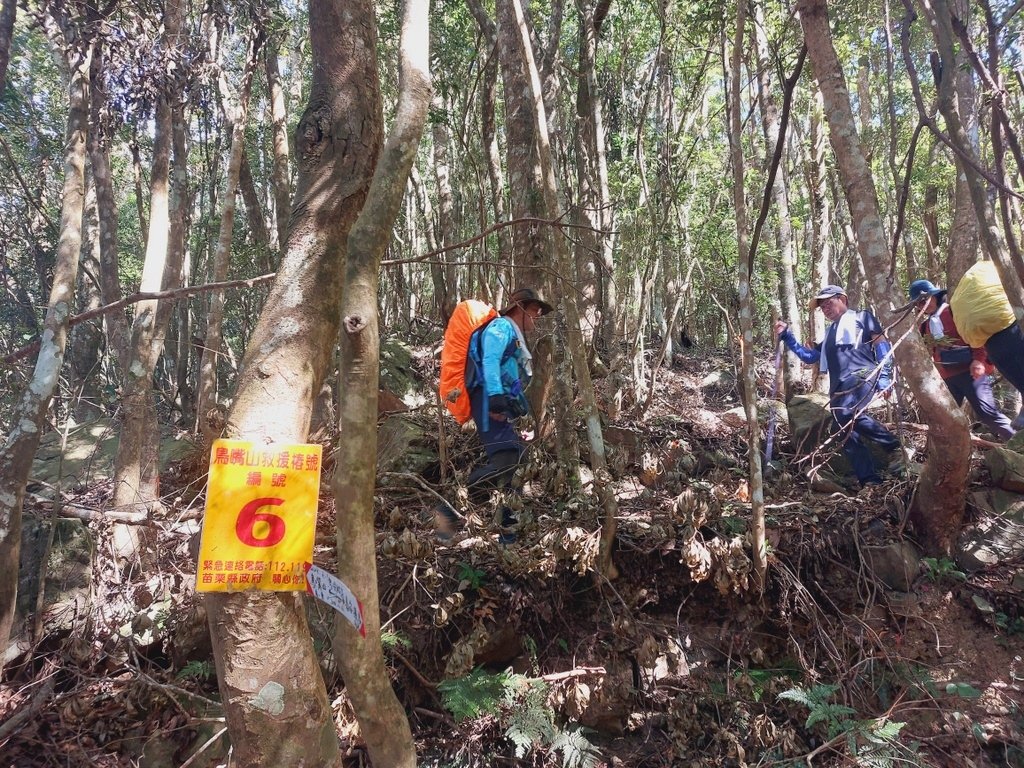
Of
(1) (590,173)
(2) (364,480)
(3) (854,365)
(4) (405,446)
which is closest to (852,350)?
(3) (854,365)

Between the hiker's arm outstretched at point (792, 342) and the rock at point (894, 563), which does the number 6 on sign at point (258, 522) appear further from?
the hiker's arm outstretched at point (792, 342)

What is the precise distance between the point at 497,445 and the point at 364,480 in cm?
272

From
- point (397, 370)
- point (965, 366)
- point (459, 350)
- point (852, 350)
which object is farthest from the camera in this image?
point (397, 370)

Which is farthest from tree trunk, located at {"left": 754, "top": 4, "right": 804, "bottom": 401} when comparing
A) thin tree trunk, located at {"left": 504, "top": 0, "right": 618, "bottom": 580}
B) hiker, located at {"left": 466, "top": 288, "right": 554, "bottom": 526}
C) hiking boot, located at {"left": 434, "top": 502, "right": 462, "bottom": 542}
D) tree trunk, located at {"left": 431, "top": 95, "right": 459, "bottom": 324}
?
hiking boot, located at {"left": 434, "top": 502, "right": 462, "bottom": 542}

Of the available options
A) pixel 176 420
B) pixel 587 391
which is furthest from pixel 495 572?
pixel 176 420

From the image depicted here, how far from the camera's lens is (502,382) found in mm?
4508

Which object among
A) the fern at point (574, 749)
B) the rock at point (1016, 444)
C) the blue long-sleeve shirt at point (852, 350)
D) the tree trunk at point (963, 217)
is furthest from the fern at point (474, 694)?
the tree trunk at point (963, 217)

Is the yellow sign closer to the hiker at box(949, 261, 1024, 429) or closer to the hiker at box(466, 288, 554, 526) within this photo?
the hiker at box(466, 288, 554, 526)

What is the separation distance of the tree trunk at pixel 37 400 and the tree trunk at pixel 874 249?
216 inches

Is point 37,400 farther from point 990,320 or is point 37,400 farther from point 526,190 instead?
point 990,320

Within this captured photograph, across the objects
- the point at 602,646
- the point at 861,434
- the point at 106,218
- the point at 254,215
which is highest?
the point at 254,215

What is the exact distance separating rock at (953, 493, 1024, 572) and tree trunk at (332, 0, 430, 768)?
4.67 meters

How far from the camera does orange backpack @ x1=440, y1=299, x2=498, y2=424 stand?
184 inches

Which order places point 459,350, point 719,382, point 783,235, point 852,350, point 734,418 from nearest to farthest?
1. point 459,350
2. point 852,350
3. point 734,418
4. point 783,235
5. point 719,382
